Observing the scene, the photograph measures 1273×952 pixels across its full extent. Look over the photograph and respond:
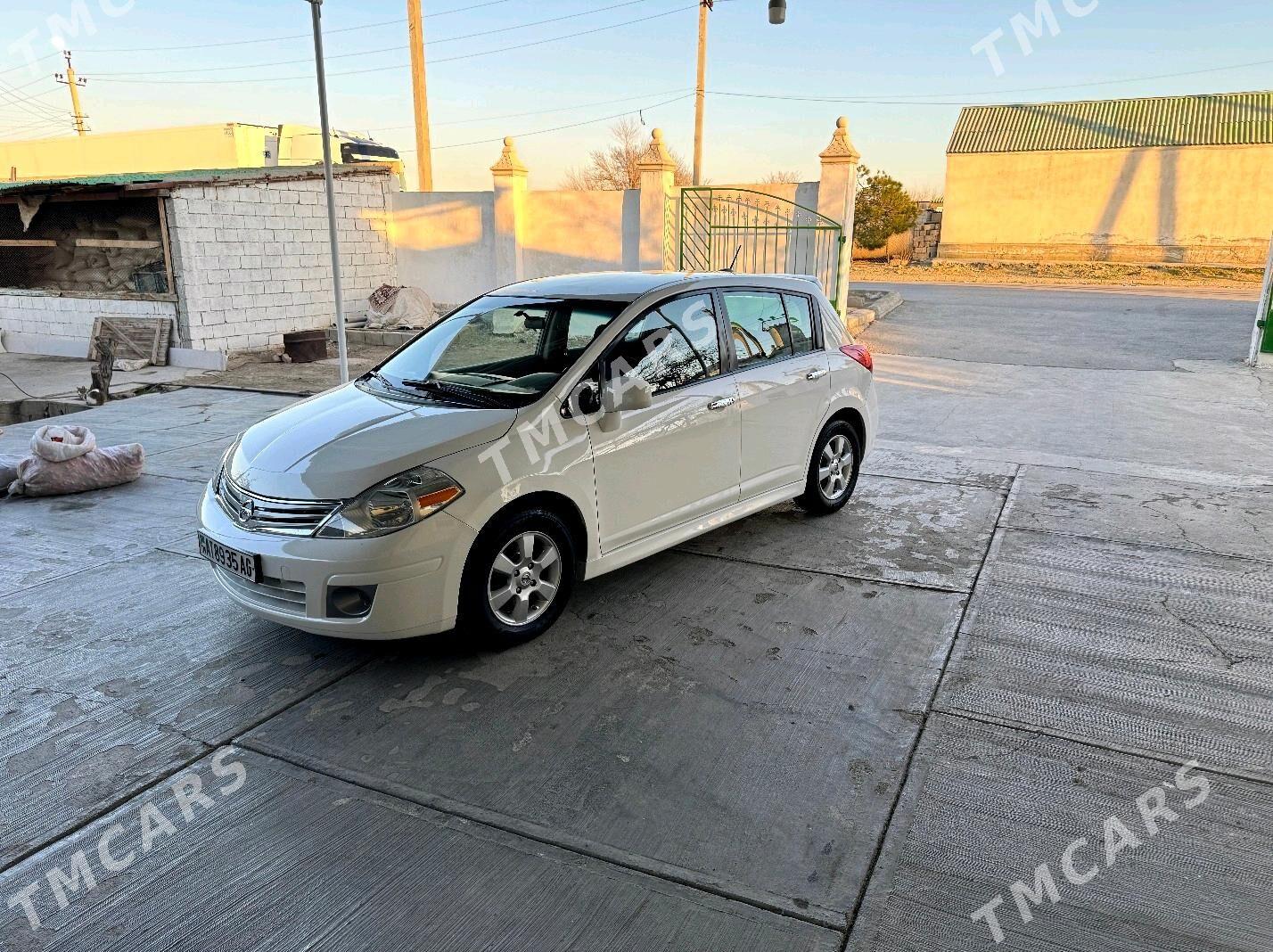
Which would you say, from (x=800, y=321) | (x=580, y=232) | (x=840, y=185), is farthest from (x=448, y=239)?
(x=800, y=321)

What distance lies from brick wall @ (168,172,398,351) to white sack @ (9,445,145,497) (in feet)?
24.0

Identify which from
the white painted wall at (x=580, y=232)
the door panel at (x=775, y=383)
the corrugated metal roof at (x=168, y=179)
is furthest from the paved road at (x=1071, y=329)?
the corrugated metal roof at (x=168, y=179)

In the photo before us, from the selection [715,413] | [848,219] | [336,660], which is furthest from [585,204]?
[336,660]

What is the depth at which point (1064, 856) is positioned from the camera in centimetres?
266

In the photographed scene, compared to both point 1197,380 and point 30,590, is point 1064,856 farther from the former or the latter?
point 1197,380

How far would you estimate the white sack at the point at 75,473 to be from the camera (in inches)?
245

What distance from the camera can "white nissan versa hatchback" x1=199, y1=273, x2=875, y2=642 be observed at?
3.56 metres

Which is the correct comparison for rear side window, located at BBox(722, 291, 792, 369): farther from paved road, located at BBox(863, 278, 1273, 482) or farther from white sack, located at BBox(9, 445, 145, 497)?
white sack, located at BBox(9, 445, 145, 497)

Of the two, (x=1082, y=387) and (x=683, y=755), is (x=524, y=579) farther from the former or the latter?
(x=1082, y=387)

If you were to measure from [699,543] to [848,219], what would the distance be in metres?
10.6

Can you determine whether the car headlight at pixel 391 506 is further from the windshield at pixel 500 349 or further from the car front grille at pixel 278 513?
the windshield at pixel 500 349

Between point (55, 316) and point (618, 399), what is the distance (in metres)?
14.1

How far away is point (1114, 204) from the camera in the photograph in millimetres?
32312

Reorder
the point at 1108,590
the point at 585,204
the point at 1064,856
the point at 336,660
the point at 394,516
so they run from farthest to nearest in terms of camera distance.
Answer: the point at 585,204, the point at 1108,590, the point at 336,660, the point at 394,516, the point at 1064,856
